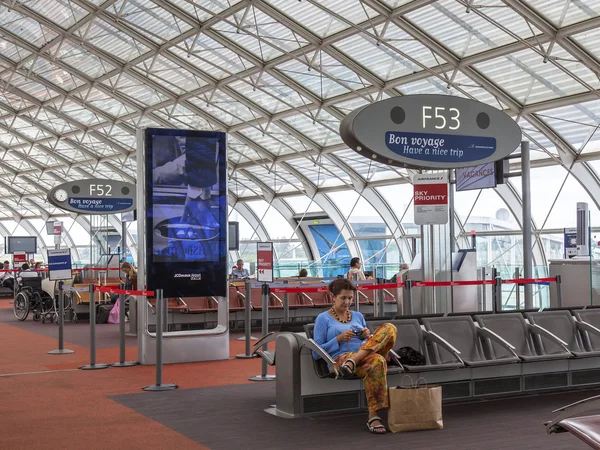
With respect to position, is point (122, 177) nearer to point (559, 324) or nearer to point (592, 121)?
point (592, 121)

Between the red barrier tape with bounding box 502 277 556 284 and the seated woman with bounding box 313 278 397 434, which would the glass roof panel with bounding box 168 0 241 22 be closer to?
the red barrier tape with bounding box 502 277 556 284

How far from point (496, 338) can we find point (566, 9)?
11.2 meters

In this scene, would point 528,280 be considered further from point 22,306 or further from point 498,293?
point 22,306

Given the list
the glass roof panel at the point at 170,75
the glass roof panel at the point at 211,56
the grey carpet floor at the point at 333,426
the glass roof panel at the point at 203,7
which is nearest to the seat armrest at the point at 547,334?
the grey carpet floor at the point at 333,426

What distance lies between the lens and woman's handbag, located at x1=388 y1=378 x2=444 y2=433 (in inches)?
247

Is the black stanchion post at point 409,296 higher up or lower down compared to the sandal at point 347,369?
higher up

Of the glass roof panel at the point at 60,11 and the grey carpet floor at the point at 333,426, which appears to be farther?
the glass roof panel at the point at 60,11

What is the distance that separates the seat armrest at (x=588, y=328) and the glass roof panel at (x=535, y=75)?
11159 mm

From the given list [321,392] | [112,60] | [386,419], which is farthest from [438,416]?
[112,60]

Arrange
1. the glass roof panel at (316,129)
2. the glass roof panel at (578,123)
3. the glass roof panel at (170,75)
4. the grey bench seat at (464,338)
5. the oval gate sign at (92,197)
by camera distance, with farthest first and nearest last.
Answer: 1. the glass roof panel at (316,129)
2. the glass roof panel at (170,75)
3. the glass roof panel at (578,123)
4. the oval gate sign at (92,197)
5. the grey bench seat at (464,338)

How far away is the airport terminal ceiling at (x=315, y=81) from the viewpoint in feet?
61.9

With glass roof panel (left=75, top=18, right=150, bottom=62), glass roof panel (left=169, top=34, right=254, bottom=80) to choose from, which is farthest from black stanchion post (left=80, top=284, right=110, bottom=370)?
glass roof panel (left=75, top=18, right=150, bottom=62)

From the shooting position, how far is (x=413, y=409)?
6281 millimetres

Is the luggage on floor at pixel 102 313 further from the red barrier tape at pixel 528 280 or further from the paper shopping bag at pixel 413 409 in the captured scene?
the paper shopping bag at pixel 413 409
